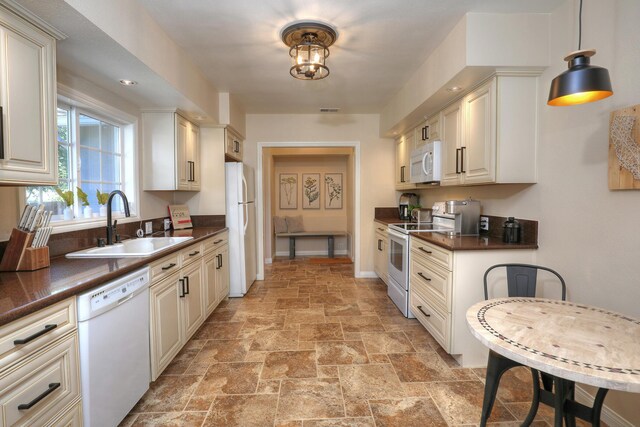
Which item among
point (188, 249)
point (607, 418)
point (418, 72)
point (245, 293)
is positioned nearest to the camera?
point (607, 418)

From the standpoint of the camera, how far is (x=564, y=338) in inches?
45.1

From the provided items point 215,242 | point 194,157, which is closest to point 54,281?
point 215,242

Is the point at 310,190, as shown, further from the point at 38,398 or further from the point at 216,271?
the point at 38,398

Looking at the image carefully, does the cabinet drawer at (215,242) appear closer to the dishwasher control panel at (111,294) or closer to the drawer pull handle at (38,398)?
the dishwasher control panel at (111,294)

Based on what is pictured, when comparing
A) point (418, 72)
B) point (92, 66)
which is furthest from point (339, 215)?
point (92, 66)

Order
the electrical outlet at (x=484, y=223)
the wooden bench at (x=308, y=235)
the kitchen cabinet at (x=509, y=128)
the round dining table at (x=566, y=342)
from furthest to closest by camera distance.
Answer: the wooden bench at (x=308, y=235), the electrical outlet at (x=484, y=223), the kitchen cabinet at (x=509, y=128), the round dining table at (x=566, y=342)

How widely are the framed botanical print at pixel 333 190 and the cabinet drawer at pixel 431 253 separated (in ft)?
12.1

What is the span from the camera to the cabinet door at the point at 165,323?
2.01 metres

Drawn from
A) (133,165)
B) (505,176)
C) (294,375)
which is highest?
(133,165)

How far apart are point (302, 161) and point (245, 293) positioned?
3450 millimetres

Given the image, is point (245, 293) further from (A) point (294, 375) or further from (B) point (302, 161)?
(B) point (302, 161)

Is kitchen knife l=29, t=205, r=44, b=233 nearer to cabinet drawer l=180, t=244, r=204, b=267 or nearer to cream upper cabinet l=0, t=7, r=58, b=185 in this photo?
cream upper cabinet l=0, t=7, r=58, b=185

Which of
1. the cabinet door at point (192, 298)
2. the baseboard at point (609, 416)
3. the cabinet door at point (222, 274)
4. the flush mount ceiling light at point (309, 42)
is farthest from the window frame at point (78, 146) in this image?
the baseboard at point (609, 416)

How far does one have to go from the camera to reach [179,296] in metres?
2.39
